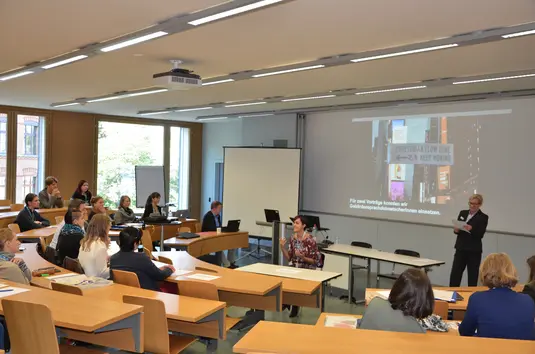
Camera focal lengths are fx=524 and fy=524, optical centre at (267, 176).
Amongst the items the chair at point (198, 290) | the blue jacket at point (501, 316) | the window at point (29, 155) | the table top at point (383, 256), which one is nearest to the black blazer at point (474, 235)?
the table top at point (383, 256)

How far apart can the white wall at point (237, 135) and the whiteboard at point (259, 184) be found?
63 centimetres

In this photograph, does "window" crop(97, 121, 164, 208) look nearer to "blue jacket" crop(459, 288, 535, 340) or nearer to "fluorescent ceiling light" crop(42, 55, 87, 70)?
"fluorescent ceiling light" crop(42, 55, 87, 70)

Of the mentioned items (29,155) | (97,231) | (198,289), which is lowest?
(198,289)

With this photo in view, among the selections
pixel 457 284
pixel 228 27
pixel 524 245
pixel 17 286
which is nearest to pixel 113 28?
pixel 228 27

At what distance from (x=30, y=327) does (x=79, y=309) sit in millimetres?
344

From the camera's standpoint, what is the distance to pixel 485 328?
332 cm

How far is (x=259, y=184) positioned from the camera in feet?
38.2

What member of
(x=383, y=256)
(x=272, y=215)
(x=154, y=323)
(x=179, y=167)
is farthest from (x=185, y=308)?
(x=179, y=167)

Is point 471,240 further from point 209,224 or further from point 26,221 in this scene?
point 26,221

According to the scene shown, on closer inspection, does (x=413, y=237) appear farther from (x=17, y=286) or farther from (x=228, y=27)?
(x=17, y=286)

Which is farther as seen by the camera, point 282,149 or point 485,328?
point 282,149

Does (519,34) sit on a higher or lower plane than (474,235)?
higher

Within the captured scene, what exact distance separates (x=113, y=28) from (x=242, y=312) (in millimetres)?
3778

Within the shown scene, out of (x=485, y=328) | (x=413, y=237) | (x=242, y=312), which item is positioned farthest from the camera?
(x=413, y=237)
